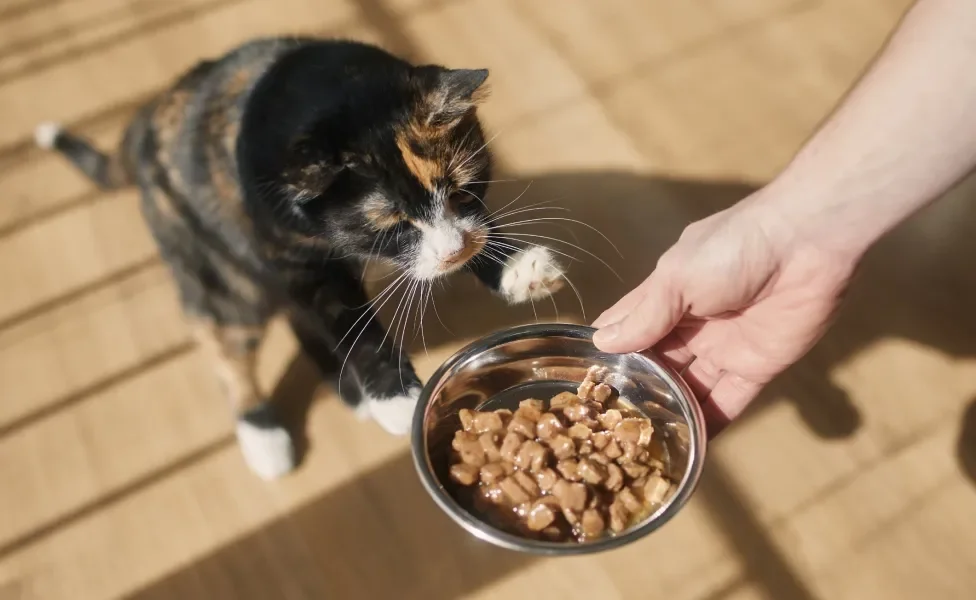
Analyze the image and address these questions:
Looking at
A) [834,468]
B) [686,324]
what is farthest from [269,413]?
[834,468]

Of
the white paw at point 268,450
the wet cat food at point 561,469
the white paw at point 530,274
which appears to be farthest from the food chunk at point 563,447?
the white paw at point 268,450

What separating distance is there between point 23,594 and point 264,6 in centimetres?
126

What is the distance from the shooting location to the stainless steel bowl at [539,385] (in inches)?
40.2

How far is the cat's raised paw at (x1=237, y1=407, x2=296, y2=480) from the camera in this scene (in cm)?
126

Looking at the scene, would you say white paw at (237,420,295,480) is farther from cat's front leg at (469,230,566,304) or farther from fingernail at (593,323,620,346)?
fingernail at (593,323,620,346)

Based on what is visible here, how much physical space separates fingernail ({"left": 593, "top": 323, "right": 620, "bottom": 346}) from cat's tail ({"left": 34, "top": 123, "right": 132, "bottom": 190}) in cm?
87

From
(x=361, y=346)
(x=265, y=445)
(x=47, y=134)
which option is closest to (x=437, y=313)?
(x=361, y=346)

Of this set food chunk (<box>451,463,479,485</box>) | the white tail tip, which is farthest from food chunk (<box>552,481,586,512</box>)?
the white tail tip

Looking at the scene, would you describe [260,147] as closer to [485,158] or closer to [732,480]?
[485,158]

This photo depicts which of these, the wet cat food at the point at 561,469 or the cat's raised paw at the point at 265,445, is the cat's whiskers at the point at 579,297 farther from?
the cat's raised paw at the point at 265,445

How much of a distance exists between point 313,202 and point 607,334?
1.34ft

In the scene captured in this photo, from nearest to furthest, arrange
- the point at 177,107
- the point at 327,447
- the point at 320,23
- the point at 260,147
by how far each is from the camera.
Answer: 1. the point at 260,147
2. the point at 177,107
3. the point at 327,447
4. the point at 320,23

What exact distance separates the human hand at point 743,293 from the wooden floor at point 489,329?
0.91ft

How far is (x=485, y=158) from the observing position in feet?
3.92
